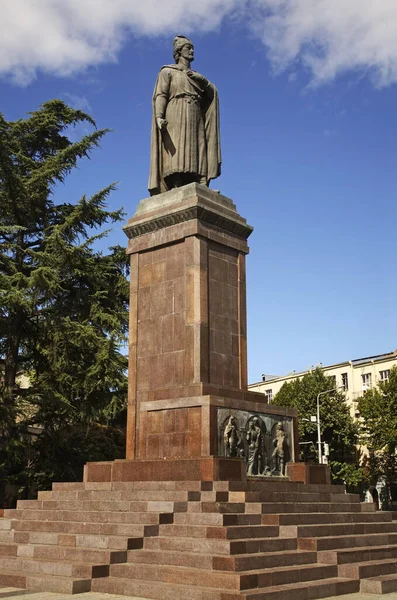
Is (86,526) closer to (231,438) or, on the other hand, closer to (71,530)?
(71,530)

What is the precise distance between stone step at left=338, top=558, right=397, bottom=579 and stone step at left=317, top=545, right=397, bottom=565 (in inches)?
5.0

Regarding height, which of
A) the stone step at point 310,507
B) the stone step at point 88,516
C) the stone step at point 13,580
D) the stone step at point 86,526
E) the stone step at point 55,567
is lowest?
the stone step at point 13,580

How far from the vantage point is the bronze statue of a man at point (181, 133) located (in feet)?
52.7

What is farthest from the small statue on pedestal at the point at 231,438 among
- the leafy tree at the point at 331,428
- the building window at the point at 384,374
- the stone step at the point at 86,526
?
Result: the building window at the point at 384,374

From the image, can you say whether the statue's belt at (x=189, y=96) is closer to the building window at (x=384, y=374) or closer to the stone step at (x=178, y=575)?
the stone step at (x=178, y=575)

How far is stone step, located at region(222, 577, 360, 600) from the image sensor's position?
8336 mm

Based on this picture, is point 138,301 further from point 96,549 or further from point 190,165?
point 96,549

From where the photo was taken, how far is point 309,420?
47.7 metres

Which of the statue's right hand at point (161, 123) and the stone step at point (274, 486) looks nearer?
the stone step at point (274, 486)

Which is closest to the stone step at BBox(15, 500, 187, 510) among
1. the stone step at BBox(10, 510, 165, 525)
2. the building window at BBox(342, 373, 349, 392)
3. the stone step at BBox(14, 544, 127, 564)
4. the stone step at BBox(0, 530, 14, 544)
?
the stone step at BBox(10, 510, 165, 525)

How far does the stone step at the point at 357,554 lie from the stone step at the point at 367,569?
0.13 meters

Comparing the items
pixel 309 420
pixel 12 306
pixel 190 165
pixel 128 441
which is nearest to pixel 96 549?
pixel 128 441

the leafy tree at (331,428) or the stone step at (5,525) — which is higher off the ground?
A: the leafy tree at (331,428)

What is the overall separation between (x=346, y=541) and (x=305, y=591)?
2.46 meters
